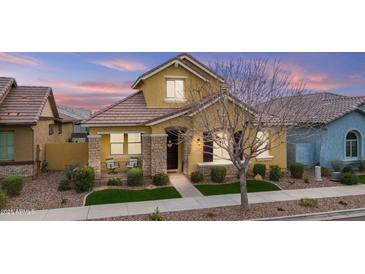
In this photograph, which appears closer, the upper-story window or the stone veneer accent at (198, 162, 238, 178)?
the stone veneer accent at (198, 162, 238, 178)

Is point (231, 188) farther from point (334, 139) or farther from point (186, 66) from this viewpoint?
point (334, 139)

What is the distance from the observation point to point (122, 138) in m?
15.0

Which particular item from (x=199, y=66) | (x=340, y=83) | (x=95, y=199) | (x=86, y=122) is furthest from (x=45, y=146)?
(x=340, y=83)

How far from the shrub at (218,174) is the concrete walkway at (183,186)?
130 cm

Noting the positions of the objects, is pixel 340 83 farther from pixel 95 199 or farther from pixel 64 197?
pixel 64 197

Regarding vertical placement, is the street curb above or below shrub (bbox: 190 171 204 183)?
below

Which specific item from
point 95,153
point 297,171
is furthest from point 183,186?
point 297,171

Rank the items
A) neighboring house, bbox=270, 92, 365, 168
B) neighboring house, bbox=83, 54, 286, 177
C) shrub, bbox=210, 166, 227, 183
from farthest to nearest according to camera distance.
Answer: neighboring house, bbox=270, 92, 365, 168
neighboring house, bbox=83, 54, 286, 177
shrub, bbox=210, 166, 227, 183

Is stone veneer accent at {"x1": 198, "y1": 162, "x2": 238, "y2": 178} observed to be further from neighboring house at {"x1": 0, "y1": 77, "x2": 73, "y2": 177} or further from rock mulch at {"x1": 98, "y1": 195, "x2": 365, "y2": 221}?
neighboring house at {"x1": 0, "y1": 77, "x2": 73, "y2": 177}

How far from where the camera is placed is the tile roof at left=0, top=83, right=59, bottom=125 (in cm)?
1329

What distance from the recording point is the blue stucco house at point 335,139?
16.2 m

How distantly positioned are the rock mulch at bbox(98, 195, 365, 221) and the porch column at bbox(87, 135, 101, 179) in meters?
5.79

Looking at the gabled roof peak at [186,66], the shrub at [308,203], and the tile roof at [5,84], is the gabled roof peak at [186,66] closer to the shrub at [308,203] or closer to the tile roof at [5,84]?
the tile roof at [5,84]

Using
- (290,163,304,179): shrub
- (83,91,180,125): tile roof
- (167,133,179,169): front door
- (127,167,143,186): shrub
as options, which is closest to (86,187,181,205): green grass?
(127,167,143,186): shrub
